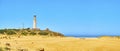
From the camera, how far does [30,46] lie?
22.6 m

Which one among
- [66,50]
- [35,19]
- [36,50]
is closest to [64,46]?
[66,50]

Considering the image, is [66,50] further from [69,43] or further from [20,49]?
[20,49]

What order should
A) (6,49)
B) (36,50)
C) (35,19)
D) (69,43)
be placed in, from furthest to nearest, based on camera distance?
1. (35,19)
2. (69,43)
3. (36,50)
4. (6,49)

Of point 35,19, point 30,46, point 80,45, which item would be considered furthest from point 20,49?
point 35,19

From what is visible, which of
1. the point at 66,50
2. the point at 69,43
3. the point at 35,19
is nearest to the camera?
the point at 66,50

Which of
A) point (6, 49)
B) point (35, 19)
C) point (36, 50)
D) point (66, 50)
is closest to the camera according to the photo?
point (6, 49)

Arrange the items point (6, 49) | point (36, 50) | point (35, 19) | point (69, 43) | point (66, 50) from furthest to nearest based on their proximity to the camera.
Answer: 1. point (35, 19)
2. point (69, 43)
3. point (66, 50)
4. point (36, 50)
5. point (6, 49)

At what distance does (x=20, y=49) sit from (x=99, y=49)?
4.95m

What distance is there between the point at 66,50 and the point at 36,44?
6.94 feet

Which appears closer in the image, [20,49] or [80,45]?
[20,49]

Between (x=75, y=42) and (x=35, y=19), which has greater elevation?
(x=35, y=19)

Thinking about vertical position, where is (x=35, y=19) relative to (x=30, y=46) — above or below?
above

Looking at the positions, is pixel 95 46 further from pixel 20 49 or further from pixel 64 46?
pixel 20 49

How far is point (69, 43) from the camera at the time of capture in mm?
24109
